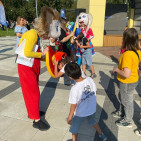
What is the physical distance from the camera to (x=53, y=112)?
318 cm

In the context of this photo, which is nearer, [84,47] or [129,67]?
[129,67]

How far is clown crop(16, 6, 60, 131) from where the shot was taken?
229 centimetres

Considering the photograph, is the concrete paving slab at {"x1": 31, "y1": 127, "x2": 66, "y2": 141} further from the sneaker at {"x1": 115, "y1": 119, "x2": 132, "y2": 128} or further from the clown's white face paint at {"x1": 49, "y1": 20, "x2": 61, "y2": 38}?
the clown's white face paint at {"x1": 49, "y1": 20, "x2": 61, "y2": 38}

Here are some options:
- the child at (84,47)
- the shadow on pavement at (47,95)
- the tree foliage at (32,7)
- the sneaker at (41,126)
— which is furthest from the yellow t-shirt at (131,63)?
the tree foliage at (32,7)

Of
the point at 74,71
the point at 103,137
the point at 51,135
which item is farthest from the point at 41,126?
the point at 74,71

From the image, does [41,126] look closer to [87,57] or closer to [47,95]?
[47,95]

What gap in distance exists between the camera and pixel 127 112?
2611 mm

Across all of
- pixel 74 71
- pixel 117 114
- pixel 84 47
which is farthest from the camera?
pixel 84 47

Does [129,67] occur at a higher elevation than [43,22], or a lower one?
lower

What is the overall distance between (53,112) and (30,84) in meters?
0.97

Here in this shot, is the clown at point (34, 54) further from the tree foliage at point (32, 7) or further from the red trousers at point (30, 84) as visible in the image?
the tree foliage at point (32, 7)

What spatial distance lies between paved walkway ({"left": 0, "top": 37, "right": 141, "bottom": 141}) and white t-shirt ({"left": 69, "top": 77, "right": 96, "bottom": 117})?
0.68 meters

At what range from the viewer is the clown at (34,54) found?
7.50 ft

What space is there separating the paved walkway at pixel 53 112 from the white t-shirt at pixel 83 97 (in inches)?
26.9
